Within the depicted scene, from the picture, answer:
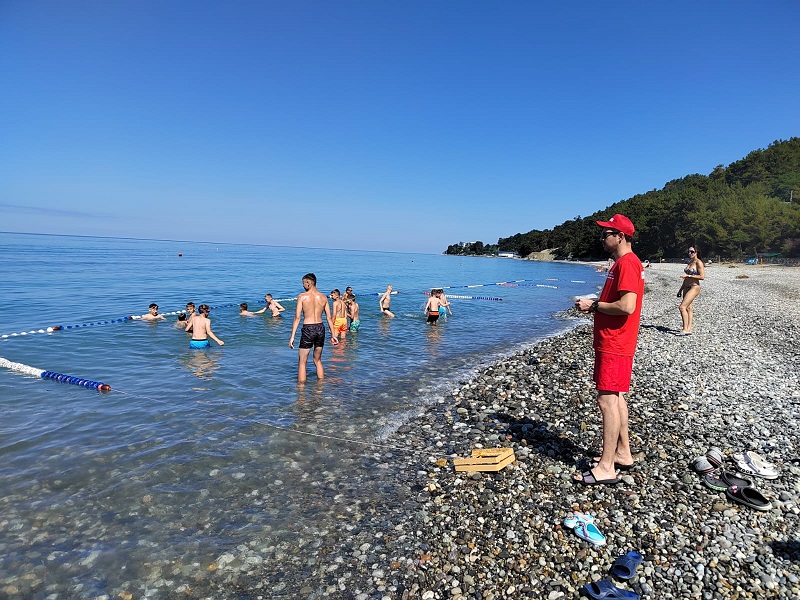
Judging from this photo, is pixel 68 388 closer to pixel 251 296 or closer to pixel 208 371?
pixel 208 371

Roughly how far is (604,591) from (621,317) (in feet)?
8.67

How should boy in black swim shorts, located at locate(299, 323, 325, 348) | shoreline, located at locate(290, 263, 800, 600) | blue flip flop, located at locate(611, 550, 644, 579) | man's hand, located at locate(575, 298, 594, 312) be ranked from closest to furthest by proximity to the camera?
blue flip flop, located at locate(611, 550, 644, 579) < shoreline, located at locate(290, 263, 800, 600) < man's hand, located at locate(575, 298, 594, 312) < boy in black swim shorts, located at locate(299, 323, 325, 348)

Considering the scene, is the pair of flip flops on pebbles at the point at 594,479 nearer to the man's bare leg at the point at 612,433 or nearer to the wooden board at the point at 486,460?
the man's bare leg at the point at 612,433

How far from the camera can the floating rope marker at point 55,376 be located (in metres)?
9.89

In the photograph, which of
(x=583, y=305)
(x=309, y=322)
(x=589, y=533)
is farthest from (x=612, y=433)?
(x=309, y=322)

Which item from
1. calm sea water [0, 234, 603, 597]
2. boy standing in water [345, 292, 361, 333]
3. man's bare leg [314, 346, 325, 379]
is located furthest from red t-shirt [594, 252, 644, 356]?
boy standing in water [345, 292, 361, 333]

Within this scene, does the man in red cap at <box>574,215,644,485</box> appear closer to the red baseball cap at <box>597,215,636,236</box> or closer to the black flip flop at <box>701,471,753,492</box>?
the red baseball cap at <box>597,215,636,236</box>

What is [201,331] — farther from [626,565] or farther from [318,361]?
[626,565]

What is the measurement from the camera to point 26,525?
5.01 m

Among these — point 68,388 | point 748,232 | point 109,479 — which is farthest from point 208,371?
point 748,232

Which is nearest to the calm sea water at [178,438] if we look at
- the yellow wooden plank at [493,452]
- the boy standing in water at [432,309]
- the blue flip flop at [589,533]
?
the yellow wooden plank at [493,452]

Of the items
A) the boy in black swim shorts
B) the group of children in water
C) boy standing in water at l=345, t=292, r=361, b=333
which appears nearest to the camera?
the boy in black swim shorts

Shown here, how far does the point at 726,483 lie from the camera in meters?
5.08

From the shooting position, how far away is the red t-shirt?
15.7 feet
